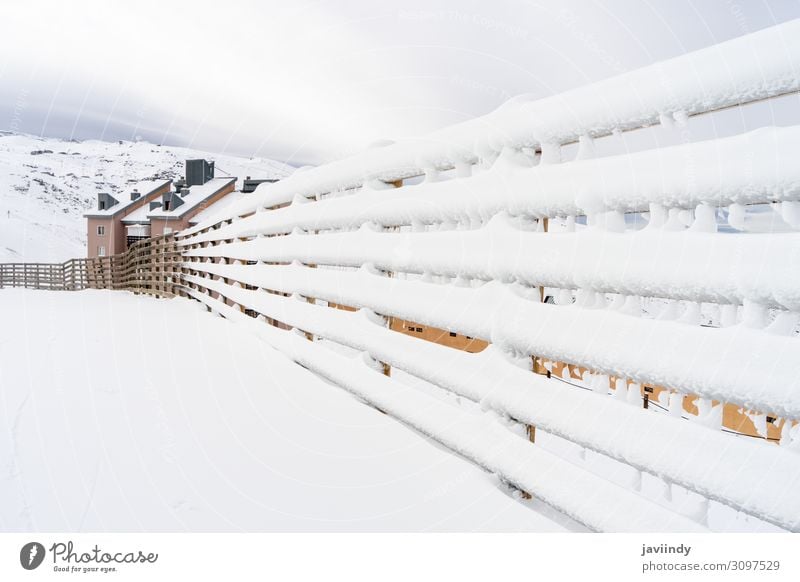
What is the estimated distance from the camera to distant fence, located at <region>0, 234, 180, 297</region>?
10531 millimetres

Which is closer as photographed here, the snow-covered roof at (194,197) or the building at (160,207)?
the snow-covered roof at (194,197)

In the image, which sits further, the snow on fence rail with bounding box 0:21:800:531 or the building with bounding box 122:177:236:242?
the building with bounding box 122:177:236:242

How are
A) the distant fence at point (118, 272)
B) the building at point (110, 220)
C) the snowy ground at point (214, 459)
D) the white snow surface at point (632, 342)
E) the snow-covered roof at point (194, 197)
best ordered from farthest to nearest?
the building at point (110, 220), the snow-covered roof at point (194, 197), the distant fence at point (118, 272), the snowy ground at point (214, 459), the white snow surface at point (632, 342)

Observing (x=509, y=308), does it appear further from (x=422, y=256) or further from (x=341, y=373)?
(x=341, y=373)

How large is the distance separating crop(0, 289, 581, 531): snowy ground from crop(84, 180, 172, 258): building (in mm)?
38097

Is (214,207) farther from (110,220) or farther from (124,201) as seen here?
(124,201)

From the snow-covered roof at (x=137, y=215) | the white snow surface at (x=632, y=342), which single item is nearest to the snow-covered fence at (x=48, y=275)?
the snow-covered roof at (x=137, y=215)

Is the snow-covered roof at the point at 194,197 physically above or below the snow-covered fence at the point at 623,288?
above

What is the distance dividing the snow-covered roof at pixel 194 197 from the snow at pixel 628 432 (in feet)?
105

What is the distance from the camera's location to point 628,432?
1.28 metres

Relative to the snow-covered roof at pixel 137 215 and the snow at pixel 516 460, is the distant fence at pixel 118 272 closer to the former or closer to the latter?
the snow at pixel 516 460

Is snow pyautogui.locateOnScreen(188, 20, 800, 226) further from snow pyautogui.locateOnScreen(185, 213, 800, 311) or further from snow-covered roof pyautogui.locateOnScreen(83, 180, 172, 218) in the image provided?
snow-covered roof pyautogui.locateOnScreen(83, 180, 172, 218)

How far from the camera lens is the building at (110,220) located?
121 ft

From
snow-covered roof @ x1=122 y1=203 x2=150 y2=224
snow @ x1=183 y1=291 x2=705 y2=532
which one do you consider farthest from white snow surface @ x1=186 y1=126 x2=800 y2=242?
snow-covered roof @ x1=122 y1=203 x2=150 y2=224
